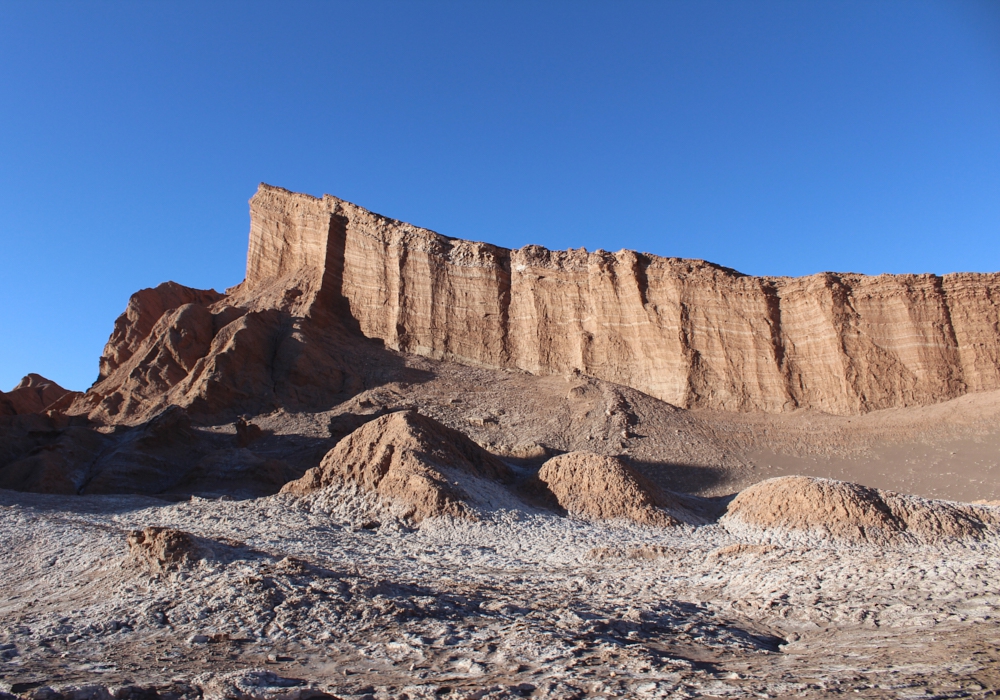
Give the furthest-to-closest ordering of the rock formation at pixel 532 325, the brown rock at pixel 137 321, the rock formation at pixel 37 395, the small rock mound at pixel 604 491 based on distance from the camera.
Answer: the rock formation at pixel 37 395 → the brown rock at pixel 137 321 → the rock formation at pixel 532 325 → the small rock mound at pixel 604 491

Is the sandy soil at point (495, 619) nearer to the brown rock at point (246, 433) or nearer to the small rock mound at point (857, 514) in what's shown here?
the small rock mound at point (857, 514)

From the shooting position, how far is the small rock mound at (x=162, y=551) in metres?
8.96

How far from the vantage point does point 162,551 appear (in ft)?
29.9

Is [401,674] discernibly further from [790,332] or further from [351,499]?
[790,332]

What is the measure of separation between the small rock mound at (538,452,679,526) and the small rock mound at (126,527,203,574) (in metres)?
10.5

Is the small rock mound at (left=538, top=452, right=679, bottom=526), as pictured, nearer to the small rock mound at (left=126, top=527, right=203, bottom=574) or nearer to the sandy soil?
the sandy soil

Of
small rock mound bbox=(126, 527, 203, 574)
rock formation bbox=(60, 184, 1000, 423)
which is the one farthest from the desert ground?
rock formation bbox=(60, 184, 1000, 423)

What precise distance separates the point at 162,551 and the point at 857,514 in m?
13.6

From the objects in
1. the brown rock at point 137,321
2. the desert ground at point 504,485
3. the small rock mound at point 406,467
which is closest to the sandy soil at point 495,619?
the desert ground at point 504,485

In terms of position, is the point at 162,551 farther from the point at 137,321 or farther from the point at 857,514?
the point at 137,321

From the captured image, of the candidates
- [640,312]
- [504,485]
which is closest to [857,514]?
[504,485]

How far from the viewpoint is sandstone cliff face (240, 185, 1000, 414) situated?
35.6m

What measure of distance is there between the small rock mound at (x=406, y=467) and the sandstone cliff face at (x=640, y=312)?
799 inches

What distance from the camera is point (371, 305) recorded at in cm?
4059
